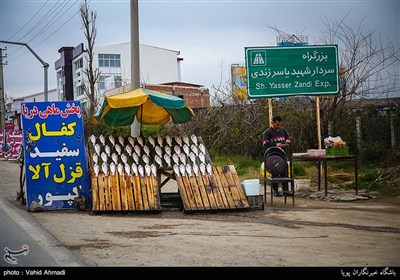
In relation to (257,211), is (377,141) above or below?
above

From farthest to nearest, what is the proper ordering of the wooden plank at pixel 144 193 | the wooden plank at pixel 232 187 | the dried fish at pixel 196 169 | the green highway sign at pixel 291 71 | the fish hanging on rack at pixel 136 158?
the green highway sign at pixel 291 71
the fish hanging on rack at pixel 136 158
the dried fish at pixel 196 169
the wooden plank at pixel 232 187
the wooden plank at pixel 144 193

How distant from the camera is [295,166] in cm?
1809

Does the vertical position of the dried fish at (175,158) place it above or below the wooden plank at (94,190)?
above

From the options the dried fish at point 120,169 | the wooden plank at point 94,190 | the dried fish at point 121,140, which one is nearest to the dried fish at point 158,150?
the dried fish at point 121,140

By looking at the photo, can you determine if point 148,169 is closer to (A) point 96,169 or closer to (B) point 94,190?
(A) point 96,169

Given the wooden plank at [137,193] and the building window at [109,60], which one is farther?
the building window at [109,60]

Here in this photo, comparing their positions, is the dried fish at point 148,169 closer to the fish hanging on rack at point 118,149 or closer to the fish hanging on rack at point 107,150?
the fish hanging on rack at point 118,149

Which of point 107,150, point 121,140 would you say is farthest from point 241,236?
point 121,140

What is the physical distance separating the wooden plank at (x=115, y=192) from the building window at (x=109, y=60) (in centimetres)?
6779

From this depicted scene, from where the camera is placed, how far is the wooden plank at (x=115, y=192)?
10.9 m

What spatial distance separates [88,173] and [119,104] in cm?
162
